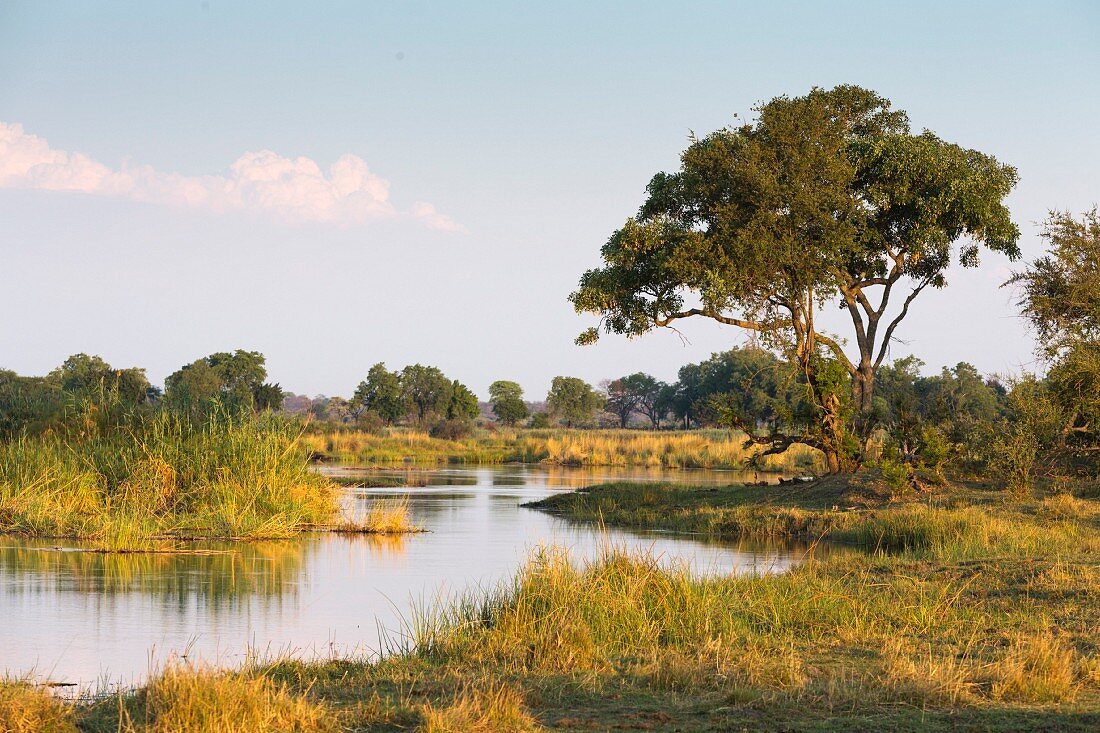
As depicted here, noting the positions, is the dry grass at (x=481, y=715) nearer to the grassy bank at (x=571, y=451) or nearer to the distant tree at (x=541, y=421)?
the grassy bank at (x=571, y=451)

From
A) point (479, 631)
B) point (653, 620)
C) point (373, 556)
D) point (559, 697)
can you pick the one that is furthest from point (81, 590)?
point (559, 697)

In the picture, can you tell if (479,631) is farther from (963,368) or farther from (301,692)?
(963,368)

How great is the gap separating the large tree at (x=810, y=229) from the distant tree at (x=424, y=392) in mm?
50594

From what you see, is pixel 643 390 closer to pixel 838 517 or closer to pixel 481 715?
pixel 838 517

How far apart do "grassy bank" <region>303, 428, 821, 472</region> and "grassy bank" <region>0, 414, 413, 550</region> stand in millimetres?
19609

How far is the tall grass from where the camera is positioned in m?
19.6

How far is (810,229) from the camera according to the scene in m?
22.2

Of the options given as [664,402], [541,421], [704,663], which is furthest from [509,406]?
[704,663]

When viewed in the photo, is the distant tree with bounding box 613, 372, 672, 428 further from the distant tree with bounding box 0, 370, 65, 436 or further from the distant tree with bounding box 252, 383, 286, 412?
the distant tree with bounding box 0, 370, 65, 436

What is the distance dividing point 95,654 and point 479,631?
10.9ft

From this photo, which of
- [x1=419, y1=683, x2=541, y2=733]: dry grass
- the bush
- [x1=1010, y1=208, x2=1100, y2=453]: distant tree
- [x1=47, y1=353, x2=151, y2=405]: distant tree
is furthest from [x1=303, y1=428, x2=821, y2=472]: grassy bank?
[x1=419, y1=683, x2=541, y2=733]: dry grass

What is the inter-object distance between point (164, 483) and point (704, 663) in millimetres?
14514

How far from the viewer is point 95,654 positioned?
9.97 meters

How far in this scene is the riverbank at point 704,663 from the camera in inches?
268
